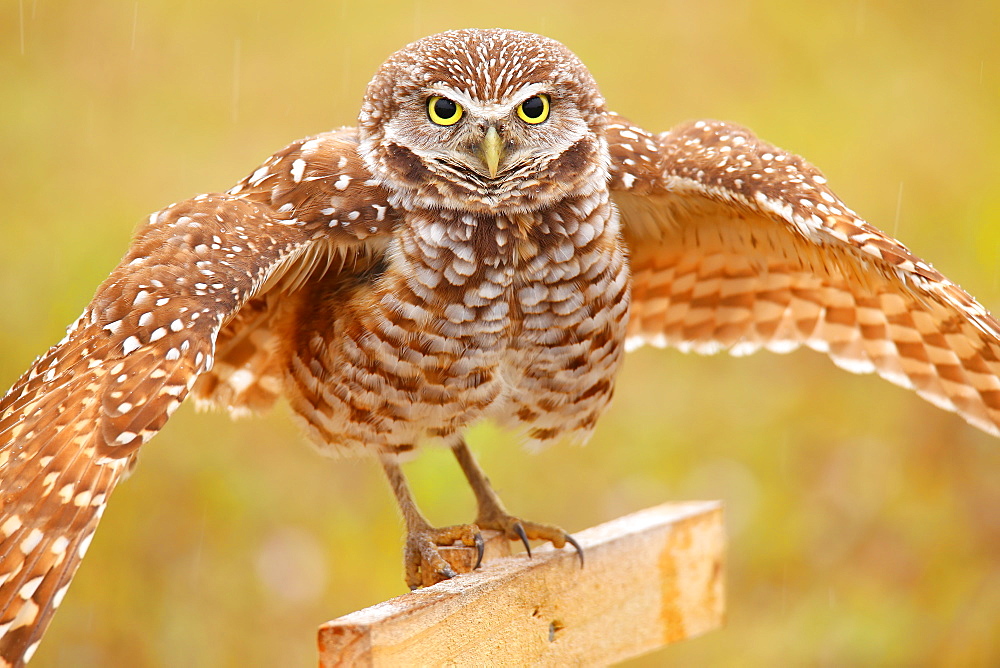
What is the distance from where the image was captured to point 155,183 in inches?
186

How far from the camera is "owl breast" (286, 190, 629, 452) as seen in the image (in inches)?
92.1

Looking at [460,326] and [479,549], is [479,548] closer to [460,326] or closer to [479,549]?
[479,549]

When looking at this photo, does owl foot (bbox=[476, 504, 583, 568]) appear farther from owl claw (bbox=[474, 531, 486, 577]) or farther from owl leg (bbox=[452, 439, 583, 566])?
owl claw (bbox=[474, 531, 486, 577])

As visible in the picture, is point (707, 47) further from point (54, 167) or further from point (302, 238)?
point (302, 238)

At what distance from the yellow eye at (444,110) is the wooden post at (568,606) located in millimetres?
1002

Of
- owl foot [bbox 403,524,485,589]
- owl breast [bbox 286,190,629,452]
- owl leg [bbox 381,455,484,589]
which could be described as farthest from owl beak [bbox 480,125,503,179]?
owl foot [bbox 403,524,485,589]

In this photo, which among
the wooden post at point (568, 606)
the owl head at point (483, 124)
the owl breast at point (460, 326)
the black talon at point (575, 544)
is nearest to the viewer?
the wooden post at point (568, 606)

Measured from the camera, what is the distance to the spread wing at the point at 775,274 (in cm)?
224

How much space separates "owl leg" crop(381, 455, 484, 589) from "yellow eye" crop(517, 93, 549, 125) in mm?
920

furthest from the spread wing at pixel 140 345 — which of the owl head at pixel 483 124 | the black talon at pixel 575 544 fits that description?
the black talon at pixel 575 544

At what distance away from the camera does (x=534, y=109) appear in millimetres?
2299

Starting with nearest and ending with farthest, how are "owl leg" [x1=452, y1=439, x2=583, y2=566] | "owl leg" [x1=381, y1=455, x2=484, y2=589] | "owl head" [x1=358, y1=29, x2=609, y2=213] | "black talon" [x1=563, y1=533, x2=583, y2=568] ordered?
1. "owl head" [x1=358, y1=29, x2=609, y2=213]
2. "black talon" [x1=563, y1=533, x2=583, y2=568]
3. "owl leg" [x1=381, y1=455, x2=484, y2=589]
4. "owl leg" [x1=452, y1=439, x2=583, y2=566]

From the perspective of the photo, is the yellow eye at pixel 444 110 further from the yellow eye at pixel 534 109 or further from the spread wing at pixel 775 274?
the spread wing at pixel 775 274

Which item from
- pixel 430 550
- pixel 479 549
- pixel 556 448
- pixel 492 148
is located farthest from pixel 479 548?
pixel 556 448
